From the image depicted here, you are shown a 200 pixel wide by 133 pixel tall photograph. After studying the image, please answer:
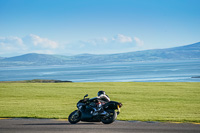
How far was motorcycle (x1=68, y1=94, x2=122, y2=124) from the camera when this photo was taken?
42.4ft

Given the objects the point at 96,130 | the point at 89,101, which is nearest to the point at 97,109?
the point at 89,101

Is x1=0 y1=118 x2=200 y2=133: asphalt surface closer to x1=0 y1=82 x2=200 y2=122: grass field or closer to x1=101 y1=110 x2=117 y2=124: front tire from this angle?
x1=101 y1=110 x2=117 y2=124: front tire

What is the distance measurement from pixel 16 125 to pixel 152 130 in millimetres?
5778

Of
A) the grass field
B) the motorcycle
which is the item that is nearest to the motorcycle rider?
the motorcycle

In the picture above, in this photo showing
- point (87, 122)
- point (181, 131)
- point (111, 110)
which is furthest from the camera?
point (87, 122)

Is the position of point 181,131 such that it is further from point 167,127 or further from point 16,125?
point 16,125

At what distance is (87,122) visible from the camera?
1404cm

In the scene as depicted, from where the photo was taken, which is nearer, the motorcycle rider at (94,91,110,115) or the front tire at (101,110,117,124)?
the front tire at (101,110,117,124)

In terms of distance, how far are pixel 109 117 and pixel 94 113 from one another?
2.18ft

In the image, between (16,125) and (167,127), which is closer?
(167,127)

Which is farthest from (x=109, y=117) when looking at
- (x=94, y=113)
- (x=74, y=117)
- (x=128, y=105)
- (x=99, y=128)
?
(x=128, y=105)

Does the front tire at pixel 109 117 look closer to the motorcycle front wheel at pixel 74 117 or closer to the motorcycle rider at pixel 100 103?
the motorcycle rider at pixel 100 103

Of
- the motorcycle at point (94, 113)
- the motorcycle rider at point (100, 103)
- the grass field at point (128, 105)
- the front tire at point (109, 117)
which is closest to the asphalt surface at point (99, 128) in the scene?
the front tire at point (109, 117)

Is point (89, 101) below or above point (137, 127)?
above
